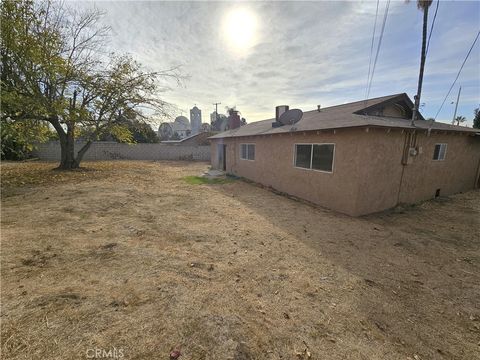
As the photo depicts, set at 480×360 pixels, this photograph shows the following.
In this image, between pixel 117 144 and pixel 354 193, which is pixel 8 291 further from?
pixel 117 144

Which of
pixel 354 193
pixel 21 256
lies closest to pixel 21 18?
pixel 21 256

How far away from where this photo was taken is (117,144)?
21.6 m

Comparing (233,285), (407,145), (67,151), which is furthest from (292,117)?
(67,151)

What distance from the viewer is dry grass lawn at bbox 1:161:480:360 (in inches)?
82.4

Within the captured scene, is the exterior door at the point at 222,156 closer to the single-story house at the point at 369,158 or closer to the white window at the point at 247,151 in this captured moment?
the white window at the point at 247,151

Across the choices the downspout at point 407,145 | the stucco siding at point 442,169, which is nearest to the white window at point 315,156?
the downspout at point 407,145

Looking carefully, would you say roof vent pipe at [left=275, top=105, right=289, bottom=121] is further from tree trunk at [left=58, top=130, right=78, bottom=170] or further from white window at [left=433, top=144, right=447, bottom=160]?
tree trunk at [left=58, top=130, right=78, bottom=170]

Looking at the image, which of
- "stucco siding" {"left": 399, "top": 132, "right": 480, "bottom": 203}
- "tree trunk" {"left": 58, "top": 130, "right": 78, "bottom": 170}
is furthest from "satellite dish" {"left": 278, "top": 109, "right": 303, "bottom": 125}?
"tree trunk" {"left": 58, "top": 130, "right": 78, "bottom": 170}

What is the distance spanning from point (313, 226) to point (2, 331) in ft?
18.0

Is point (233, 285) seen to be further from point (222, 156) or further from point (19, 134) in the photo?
point (222, 156)

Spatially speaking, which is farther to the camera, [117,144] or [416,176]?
[117,144]

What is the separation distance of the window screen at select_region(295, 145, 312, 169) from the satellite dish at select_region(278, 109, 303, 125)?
6.76 ft

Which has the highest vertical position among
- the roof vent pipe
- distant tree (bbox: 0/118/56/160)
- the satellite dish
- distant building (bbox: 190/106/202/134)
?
distant building (bbox: 190/106/202/134)

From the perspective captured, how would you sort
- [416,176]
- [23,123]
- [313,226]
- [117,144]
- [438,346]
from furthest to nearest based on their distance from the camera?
[117,144] → [23,123] → [416,176] → [313,226] → [438,346]
